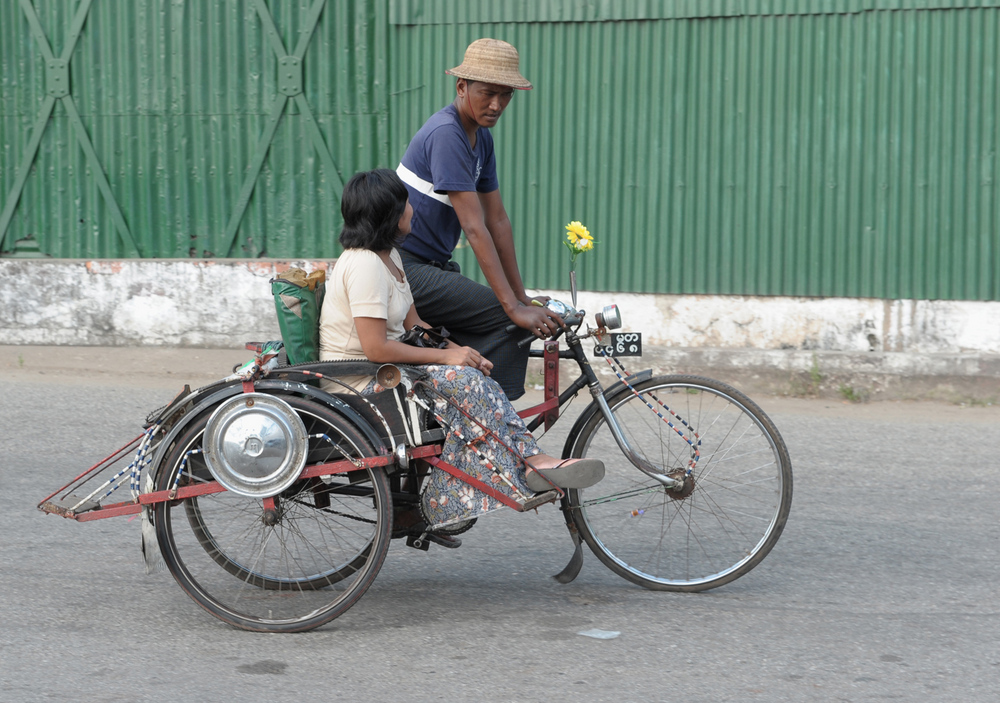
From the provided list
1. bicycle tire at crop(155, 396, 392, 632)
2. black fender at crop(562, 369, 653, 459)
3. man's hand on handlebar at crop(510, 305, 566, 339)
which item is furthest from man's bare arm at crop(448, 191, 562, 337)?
bicycle tire at crop(155, 396, 392, 632)

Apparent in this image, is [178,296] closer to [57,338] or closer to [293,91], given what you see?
[57,338]

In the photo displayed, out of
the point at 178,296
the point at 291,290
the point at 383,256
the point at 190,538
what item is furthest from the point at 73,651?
the point at 178,296

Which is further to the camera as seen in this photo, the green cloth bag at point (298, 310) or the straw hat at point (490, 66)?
the straw hat at point (490, 66)

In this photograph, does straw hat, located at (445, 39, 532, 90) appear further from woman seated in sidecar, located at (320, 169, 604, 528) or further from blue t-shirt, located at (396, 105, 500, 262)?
woman seated in sidecar, located at (320, 169, 604, 528)

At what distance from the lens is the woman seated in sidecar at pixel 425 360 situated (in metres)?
3.78

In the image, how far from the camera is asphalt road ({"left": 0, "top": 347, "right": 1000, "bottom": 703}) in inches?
134

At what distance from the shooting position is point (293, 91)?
Result: 9195mm

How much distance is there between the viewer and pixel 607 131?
8766mm

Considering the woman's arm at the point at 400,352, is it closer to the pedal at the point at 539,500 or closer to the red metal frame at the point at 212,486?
the red metal frame at the point at 212,486

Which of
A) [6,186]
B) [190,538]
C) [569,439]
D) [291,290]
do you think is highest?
A: [6,186]

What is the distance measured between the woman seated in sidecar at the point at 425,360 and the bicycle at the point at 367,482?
0.06m

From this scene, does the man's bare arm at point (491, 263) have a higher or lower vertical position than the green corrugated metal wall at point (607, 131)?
lower

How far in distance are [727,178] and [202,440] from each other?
585 cm

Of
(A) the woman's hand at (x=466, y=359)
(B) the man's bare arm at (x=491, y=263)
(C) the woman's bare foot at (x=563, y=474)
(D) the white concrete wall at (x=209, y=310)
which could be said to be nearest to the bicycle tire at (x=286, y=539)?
(A) the woman's hand at (x=466, y=359)
